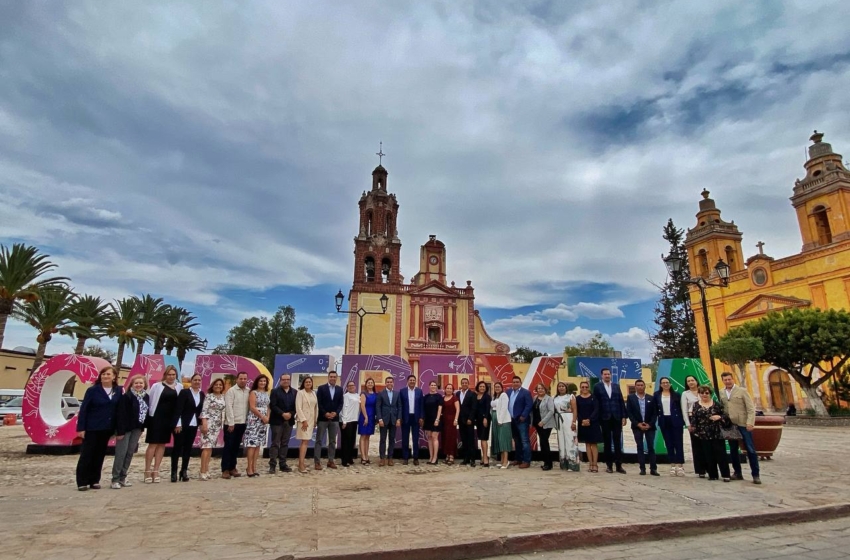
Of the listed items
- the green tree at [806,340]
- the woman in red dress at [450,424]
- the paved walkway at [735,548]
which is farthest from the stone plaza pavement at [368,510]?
the green tree at [806,340]

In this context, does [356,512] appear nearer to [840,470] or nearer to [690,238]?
[840,470]

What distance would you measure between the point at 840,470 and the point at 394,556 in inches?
367

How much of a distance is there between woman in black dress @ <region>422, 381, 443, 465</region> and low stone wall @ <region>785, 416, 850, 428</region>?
2140 cm

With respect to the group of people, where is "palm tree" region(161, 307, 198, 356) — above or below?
above

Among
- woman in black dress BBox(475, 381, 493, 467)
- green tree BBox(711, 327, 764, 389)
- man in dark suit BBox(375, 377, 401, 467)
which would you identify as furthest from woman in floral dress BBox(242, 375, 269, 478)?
green tree BBox(711, 327, 764, 389)

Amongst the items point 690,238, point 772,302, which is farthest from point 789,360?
point 690,238

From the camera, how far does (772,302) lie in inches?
1171

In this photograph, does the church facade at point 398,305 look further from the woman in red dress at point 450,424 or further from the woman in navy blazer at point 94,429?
the woman in navy blazer at point 94,429

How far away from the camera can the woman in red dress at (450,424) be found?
32.2ft

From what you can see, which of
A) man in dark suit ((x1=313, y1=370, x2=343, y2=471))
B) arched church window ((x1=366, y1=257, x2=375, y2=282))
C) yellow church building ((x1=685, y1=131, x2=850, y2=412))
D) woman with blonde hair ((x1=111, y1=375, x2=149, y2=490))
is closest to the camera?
woman with blonde hair ((x1=111, y1=375, x2=149, y2=490))

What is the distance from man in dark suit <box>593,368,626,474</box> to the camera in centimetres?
840

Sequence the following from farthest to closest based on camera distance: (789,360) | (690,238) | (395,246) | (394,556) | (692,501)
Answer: (395,246) → (690,238) → (789,360) → (692,501) → (394,556)

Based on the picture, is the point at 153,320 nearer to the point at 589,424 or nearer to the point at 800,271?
the point at 589,424

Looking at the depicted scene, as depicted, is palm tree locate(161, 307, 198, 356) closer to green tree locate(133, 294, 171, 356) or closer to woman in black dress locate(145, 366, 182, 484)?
green tree locate(133, 294, 171, 356)
